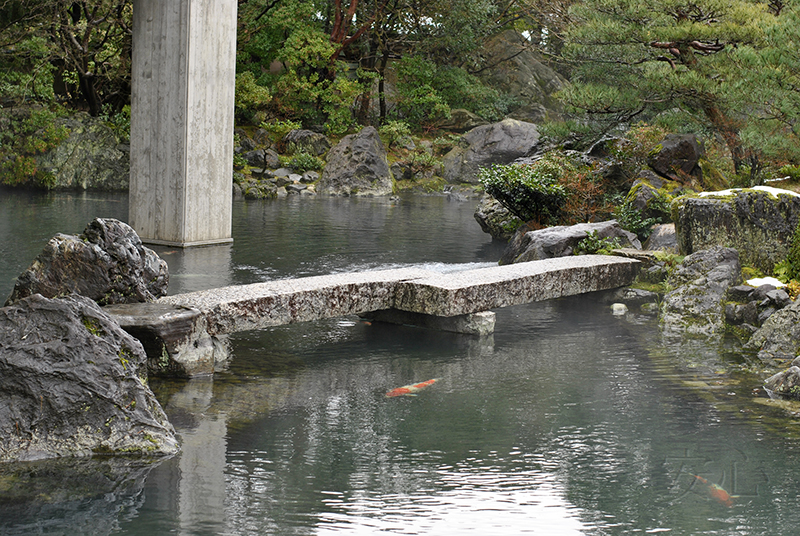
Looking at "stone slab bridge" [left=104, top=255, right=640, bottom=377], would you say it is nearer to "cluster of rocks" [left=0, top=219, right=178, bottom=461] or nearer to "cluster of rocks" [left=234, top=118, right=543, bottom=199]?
"cluster of rocks" [left=0, top=219, right=178, bottom=461]

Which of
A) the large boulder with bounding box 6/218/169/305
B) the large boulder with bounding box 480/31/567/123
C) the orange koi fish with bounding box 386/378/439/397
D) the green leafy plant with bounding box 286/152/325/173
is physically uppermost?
the large boulder with bounding box 480/31/567/123

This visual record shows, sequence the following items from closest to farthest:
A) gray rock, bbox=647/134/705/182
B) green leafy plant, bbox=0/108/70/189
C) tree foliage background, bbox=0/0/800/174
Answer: tree foliage background, bbox=0/0/800/174
gray rock, bbox=647/134/705/182
green leafy plant, bbox=0/108/70/189

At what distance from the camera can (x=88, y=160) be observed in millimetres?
18703

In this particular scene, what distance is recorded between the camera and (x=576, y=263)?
26.8 ft

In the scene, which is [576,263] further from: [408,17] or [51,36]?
[408,17]

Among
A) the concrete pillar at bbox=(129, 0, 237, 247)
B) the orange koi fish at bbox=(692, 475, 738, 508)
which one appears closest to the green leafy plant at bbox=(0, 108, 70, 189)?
the concrete pillar at bbox=(129, 0, 237, 247)

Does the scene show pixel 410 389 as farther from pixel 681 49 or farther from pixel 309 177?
pixel 309 177

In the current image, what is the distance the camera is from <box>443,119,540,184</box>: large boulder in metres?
23.1

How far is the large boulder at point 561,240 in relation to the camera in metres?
9.42

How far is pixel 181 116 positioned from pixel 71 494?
728cm

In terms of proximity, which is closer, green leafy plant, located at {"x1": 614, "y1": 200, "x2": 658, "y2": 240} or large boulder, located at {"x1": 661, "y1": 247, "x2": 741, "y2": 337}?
large boulder, located at {"x1": 661, "y1": 247, "x2": 741, "y2": 337}

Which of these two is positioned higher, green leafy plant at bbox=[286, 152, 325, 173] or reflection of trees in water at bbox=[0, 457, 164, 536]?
green leafy plant at bbox=[286, 152, 325, 173]

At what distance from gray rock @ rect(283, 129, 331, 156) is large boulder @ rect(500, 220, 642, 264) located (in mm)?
13715

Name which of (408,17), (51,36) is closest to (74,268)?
(51,36)
